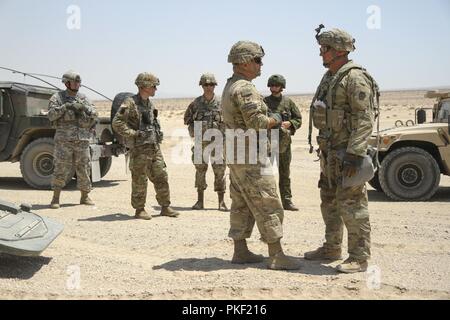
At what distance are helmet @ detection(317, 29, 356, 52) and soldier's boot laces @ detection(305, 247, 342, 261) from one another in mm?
1842

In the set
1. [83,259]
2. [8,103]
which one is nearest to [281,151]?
[83,259]

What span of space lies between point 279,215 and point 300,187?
5.09m

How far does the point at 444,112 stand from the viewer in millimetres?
8633

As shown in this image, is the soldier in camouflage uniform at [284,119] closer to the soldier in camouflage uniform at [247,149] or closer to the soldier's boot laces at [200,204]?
the soldier's boot laces at [200,204]

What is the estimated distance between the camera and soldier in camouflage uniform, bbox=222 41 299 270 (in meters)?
4.34

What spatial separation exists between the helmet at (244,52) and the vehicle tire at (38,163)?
5.90m

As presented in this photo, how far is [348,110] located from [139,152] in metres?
3.15

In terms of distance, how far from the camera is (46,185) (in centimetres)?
937

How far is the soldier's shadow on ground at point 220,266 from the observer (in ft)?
14.8

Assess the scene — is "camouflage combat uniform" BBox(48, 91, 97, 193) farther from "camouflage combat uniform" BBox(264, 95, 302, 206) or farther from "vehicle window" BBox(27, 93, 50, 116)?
"camouflage combat uniform" BBox(264, 95, 302, 206)

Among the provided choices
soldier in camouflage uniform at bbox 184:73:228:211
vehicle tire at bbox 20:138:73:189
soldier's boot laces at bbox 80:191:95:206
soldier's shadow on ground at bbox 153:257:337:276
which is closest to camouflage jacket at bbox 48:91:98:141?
soldier's boot laces at bbox 80:191:95:206

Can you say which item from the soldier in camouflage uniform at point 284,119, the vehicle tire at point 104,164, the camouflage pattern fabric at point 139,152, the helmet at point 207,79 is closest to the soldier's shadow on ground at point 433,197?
the soldier in camouflage uniform at point 284,119

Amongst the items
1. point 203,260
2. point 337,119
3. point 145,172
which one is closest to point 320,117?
point 337,119

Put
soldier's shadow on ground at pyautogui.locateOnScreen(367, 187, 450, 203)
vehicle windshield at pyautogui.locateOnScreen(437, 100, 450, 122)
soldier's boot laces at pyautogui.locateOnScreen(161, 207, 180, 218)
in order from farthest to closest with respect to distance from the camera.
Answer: vehicle windshield at pyautogui.locateOnScreen(437, 100, 450, 122)
soldier's shadow on ground at pyautogui.locateOnScreen(367, 187, 450, 203)
soldier's boot laces at pyautogui.locateOnScreen(161, 207, 180, 218)
